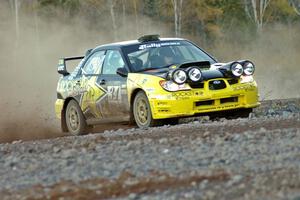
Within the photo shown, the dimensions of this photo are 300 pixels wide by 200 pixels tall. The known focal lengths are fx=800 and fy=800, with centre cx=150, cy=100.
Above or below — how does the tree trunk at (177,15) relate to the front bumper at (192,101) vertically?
above

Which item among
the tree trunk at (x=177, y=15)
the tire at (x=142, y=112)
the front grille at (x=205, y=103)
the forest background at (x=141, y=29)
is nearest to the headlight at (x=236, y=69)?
the front grille at (x=205, y=103)

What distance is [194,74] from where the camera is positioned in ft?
36.9

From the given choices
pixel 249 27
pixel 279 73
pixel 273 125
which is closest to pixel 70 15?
pixel 249 27

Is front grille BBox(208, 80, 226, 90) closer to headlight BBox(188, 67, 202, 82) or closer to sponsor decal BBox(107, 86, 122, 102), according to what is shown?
headlight BBox(188, 67, 202, 82)

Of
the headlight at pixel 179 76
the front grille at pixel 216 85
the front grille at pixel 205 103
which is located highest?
the headlight at pixel 179 76

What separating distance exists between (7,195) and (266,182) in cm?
207

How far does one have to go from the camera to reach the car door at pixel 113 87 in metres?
12.1

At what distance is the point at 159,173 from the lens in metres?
6.40

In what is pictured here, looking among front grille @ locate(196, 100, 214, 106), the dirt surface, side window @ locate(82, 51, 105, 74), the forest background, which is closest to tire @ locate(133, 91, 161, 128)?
front grille @ locate(196, 100, 214, 106)

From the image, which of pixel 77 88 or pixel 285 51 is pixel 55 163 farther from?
pixel 285 51

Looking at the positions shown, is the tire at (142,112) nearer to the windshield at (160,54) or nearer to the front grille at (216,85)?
the windshield at (160,54)

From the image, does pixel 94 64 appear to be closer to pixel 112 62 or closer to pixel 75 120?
pixel 112 62

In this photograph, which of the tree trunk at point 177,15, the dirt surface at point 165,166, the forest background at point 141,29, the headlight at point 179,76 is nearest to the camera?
the dirt surface at point 165,166

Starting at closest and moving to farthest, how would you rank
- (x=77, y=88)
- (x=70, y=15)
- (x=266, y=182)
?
(x=266, y=182) < (x=77, y=88) < (x=70, y=15)
